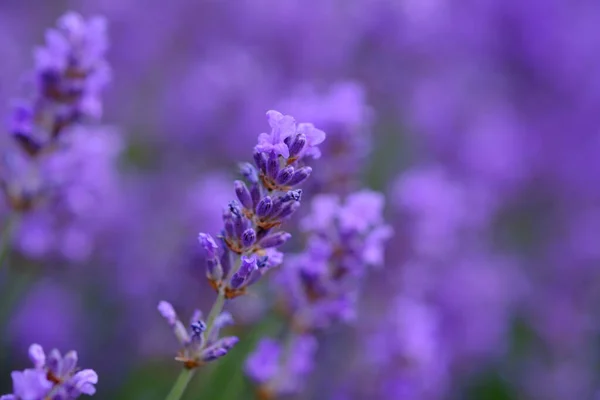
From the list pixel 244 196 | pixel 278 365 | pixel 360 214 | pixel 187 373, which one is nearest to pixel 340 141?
pixel 360 214

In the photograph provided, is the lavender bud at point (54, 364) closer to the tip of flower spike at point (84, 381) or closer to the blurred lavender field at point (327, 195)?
the tip of flower spike at point (84, 381)

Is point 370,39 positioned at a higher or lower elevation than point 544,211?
higher

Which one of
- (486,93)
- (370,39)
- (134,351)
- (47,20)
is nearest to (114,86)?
(47,20)

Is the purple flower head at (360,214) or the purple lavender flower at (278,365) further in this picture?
the purple lavender flower at (278,365)

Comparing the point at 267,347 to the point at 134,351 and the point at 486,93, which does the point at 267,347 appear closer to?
the point at 134,351

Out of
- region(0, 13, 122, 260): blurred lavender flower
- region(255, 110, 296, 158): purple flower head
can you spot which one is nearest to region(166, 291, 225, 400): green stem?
region(255, 110, 296, 158): purple flower head

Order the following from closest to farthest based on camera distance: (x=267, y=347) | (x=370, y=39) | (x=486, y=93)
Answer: (x=267, y=347) → (x=370, y=39) → (x=486, y=93)

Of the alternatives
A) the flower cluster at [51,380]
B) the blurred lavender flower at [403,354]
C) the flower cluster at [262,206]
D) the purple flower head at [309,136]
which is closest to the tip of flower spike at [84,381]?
the flower cluster at [51,380]
